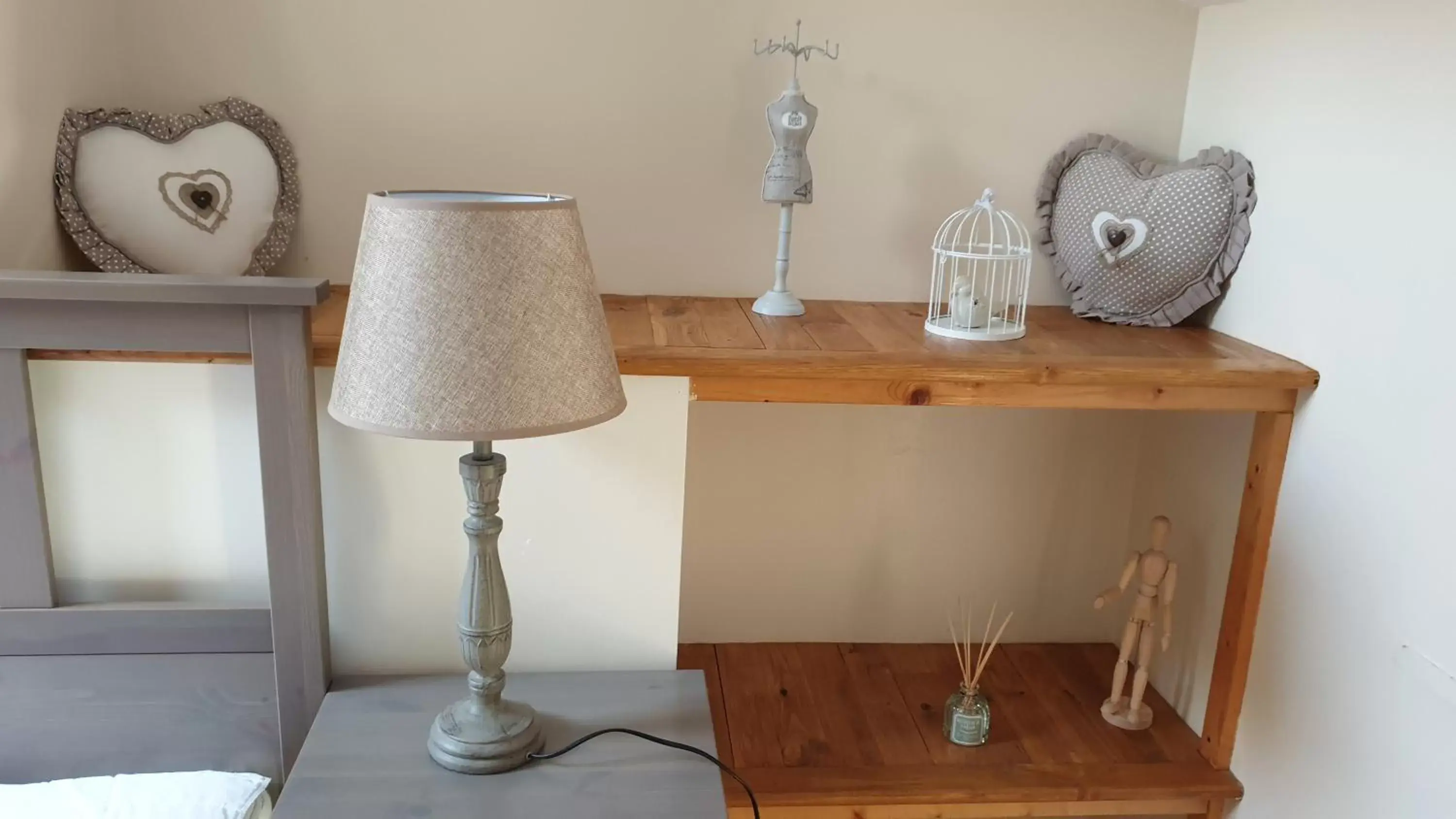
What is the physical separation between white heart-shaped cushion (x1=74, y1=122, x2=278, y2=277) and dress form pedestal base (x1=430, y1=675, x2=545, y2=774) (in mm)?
694

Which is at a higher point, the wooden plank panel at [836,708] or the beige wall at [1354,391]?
the beige wall at [1354,391]

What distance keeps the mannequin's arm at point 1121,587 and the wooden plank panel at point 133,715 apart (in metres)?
1.29

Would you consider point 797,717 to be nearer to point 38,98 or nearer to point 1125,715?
point 1125,715

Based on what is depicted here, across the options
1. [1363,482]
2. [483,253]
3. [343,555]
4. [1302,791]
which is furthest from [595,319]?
[1302,791]

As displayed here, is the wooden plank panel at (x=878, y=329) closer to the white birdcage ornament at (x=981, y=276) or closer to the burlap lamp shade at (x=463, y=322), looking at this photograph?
the white birdcage ornament at (x=981, y=276)

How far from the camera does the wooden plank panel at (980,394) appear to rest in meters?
1.42

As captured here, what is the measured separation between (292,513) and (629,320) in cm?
56

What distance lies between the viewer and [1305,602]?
1.50 meters

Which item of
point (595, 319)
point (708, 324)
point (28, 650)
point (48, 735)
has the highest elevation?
A: point (595, 319)

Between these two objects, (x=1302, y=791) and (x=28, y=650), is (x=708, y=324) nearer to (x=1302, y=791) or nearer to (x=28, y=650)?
(x=28, y=650)

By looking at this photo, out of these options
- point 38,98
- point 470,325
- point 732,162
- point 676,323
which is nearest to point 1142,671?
point 676,323

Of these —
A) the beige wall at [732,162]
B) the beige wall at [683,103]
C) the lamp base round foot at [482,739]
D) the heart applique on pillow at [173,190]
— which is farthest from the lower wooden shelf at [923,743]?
the heart applique on pillow at [173,190]

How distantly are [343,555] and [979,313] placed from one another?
1.00 m

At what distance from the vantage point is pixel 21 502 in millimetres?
1265
